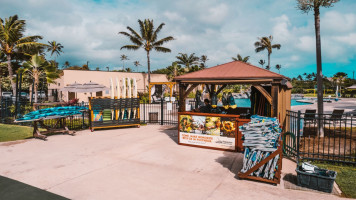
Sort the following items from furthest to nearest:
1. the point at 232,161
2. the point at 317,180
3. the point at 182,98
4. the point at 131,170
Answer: the point at 182,98 → the point at 232,161 → the point at 131,170 → the point at 317,180

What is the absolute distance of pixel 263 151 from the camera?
16.7 ft

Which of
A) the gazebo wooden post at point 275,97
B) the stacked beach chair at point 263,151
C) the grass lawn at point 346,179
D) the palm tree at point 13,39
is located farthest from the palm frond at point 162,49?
the stacked beach chair at point 263,151

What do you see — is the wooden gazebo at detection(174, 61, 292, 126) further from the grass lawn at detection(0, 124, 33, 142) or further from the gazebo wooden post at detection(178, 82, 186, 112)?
the grass lawn at detection(0, 124, 33, 142)

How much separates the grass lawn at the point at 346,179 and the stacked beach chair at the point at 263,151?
1.35 meters

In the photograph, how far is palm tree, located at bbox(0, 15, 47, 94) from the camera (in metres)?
20.8

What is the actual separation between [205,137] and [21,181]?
17.9 ft

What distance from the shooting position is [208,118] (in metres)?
7.87

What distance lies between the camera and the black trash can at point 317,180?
4523 millimetres

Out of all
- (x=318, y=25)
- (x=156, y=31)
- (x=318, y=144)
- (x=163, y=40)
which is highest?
(x=156, y=31)

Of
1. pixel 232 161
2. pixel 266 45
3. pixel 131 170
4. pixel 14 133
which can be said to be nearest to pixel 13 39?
pixel 14 133

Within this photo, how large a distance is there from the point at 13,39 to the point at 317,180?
26.3 meters

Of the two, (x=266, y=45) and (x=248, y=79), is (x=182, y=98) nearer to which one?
(x=248, y=79)

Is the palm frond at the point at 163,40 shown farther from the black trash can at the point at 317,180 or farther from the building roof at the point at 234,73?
the black trash can at the point at 317,180

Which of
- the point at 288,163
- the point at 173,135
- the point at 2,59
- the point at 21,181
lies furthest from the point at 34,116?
the point at 2,59
